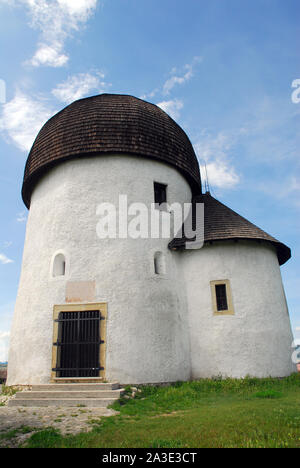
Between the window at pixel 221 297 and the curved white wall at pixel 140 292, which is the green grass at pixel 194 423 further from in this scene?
the window at pixel 221 297

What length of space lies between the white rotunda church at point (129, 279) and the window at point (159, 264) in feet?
0.12

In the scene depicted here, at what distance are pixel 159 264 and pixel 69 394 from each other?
5.08 meters

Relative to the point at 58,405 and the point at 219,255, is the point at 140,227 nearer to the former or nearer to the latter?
the point at 219,255

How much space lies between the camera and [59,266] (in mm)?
11836

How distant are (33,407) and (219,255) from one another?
24.2 feet

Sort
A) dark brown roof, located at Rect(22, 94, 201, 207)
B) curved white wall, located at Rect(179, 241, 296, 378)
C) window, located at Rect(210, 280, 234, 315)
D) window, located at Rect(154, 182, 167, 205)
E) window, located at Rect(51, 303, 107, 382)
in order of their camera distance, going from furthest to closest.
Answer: window, located at Rect(154, 182, 167, 205)
dark brown roof, located at Rect(22, 94, 201, 207)
window, located at Rect(210, 280, 234, 315)
curved white wall, located at Rect(179, 241, 296, 378)
window, located at Rect(51, 303, 107, 382)

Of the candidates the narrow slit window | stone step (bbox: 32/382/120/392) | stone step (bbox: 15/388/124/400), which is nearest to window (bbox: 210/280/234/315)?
the narrow slit window

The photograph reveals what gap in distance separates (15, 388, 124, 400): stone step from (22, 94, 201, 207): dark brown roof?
760cm

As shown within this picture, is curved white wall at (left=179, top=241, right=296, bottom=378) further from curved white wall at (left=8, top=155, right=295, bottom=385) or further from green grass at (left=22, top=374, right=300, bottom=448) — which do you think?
green grass at (left=22, top=374, right=300, bottom=448)

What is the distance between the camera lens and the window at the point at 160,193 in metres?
13.4

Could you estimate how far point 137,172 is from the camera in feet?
41.9

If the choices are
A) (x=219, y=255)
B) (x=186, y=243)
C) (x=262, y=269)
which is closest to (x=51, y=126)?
(x=186, y=243)

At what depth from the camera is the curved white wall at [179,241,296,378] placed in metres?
11.4

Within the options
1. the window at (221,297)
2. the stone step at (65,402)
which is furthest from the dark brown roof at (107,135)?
the stone step at (65,402)
